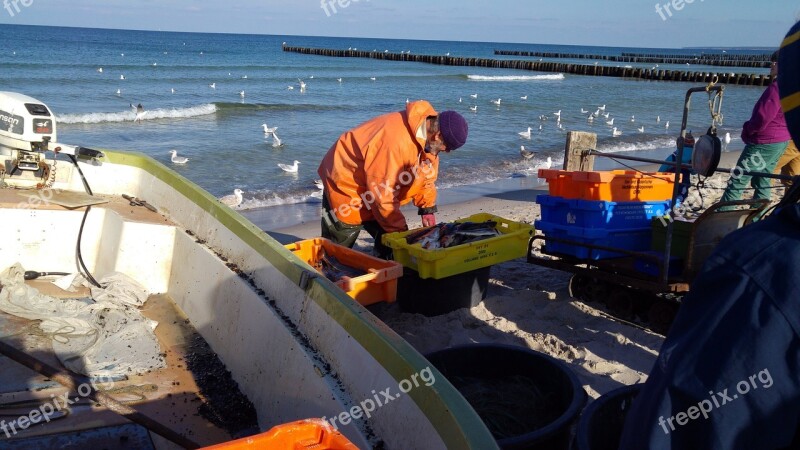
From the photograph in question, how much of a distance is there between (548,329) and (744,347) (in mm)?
4383

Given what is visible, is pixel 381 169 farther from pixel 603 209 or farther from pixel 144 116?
pixel 144 116

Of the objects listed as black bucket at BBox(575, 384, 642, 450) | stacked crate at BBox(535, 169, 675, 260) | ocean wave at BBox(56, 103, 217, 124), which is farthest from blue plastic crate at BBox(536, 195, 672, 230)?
ocean wave at BBox(56, 103, 217, 124)

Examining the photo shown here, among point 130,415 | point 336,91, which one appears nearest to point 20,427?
point 130,415

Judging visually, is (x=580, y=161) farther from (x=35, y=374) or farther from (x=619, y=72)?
(x=619, y=72)

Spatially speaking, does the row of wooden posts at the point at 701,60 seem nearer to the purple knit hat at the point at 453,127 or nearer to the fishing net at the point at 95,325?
the purple knit hat at the point at 453,127

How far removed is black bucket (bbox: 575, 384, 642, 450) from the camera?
9.15 feet

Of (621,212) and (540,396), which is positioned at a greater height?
(621,212)

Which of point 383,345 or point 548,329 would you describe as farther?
point 548,329

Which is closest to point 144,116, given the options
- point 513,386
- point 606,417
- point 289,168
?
point 289,168

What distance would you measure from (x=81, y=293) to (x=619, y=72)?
175 ft

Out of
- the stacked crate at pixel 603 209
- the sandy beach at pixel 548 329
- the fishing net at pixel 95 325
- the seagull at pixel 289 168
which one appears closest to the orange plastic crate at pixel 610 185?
the stacked crate at pixel 603 209

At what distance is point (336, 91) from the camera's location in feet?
103

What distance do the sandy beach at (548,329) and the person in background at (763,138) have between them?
72cm

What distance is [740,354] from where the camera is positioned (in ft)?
3.52
